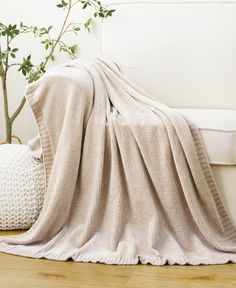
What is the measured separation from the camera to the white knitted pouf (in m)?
2.38

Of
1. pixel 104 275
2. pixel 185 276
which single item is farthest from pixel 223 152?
pixel 104 275

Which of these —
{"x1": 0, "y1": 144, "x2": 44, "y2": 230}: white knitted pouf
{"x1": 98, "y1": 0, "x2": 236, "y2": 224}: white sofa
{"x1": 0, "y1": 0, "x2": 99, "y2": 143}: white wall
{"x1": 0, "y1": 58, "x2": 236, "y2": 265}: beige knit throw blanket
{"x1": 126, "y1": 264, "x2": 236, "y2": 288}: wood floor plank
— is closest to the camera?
{"x1": 126, "y1": 264, "x2": 236, "y2": 288}: wood floor plank

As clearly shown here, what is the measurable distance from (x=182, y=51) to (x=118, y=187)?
36.4 inches

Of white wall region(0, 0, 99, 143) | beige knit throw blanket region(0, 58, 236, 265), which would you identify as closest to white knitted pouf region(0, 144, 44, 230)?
beige knit throw blanket region(0, 58, 236, 265)

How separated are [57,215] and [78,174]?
0.16 metres

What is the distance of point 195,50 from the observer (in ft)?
9.48

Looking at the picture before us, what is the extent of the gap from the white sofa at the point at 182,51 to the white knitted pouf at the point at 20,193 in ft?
2.44

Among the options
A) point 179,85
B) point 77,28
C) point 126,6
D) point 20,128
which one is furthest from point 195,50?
point 20,128

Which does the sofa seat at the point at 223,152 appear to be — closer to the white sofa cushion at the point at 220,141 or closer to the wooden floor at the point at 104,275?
the white sofa cushion at the point at 220,141

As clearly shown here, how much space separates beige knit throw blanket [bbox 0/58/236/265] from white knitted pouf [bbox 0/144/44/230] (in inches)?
3.7

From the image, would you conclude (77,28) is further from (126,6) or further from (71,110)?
(71,110)

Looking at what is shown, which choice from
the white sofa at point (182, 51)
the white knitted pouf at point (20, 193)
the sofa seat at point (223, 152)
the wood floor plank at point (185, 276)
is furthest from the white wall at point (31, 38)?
the wood floor plank at point (185, 276)

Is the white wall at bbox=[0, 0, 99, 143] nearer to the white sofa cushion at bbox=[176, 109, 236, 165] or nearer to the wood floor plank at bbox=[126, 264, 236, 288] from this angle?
the white sofa cushion at bbox=[176, 109, 236, 165]

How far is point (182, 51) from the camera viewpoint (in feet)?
9.51
